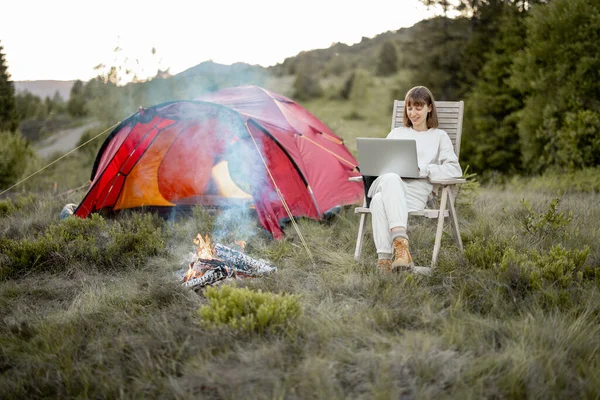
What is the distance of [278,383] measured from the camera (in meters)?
2.03

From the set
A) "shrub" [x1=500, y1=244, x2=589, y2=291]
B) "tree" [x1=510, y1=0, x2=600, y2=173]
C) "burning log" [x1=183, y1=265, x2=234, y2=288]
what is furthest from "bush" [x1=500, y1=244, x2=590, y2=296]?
"tree" [x1=510, y1=0, x2=600, y2=173]

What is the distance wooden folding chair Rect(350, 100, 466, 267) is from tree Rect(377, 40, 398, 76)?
91.4ft

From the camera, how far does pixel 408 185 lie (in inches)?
152

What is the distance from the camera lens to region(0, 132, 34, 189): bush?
9250 mm

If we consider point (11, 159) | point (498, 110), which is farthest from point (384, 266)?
point (11, 159)

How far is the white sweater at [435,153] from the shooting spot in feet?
12.6

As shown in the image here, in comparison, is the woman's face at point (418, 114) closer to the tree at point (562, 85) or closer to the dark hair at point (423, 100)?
the dark hair at point (423, 100)

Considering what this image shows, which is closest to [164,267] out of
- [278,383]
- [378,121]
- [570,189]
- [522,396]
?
[278,383]

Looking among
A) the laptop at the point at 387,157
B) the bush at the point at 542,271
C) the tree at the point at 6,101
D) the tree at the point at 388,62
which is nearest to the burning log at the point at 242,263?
the laptop at the point at 387,157

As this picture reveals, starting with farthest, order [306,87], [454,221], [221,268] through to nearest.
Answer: [306,87], [454,221], [221,268]

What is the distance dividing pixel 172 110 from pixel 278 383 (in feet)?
12.2

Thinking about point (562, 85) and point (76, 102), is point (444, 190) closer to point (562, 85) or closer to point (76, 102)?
point (562, 85)

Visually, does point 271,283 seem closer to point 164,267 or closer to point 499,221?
point 164,267

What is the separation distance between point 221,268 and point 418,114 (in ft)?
6.12
